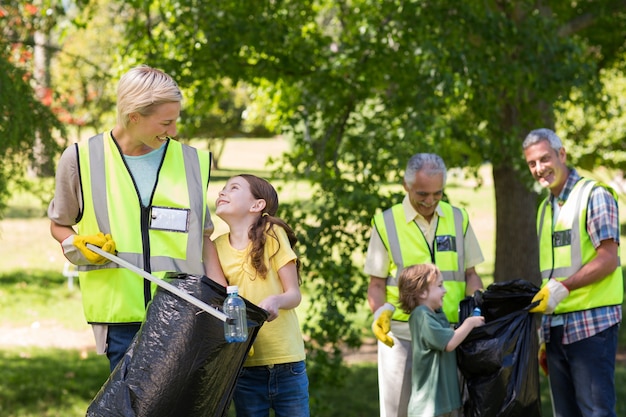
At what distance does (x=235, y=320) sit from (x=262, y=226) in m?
0.59

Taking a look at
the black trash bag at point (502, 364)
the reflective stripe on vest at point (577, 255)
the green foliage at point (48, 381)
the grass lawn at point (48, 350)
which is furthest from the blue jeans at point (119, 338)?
the green foliage at point (48, 381)

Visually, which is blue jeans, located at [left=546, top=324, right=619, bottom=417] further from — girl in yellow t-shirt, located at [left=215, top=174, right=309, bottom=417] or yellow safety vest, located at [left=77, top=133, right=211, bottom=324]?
yellow safety vest, located at [left=77, top=133, right=211, bottom=324]

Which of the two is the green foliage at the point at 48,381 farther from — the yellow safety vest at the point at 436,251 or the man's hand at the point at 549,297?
the man's hand at the point at 549,297

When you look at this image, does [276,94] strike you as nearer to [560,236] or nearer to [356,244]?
[356,244]

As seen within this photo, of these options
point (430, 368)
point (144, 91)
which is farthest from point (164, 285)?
point (430, 368)

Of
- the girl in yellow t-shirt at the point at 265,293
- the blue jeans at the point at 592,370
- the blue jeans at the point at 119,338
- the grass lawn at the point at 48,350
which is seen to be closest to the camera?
the blue jeans at the point at 119,338

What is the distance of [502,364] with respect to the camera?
4.15 metres

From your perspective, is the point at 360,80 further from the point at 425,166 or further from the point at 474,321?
the point at 474,321

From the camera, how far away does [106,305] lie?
124 inches

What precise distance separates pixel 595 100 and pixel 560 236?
123 inches

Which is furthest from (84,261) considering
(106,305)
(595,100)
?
(595,100)

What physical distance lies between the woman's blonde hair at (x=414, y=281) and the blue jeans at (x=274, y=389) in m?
0.86

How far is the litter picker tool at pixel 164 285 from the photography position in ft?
9.41

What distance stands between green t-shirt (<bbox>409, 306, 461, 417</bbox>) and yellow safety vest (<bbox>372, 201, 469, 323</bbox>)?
20cm
